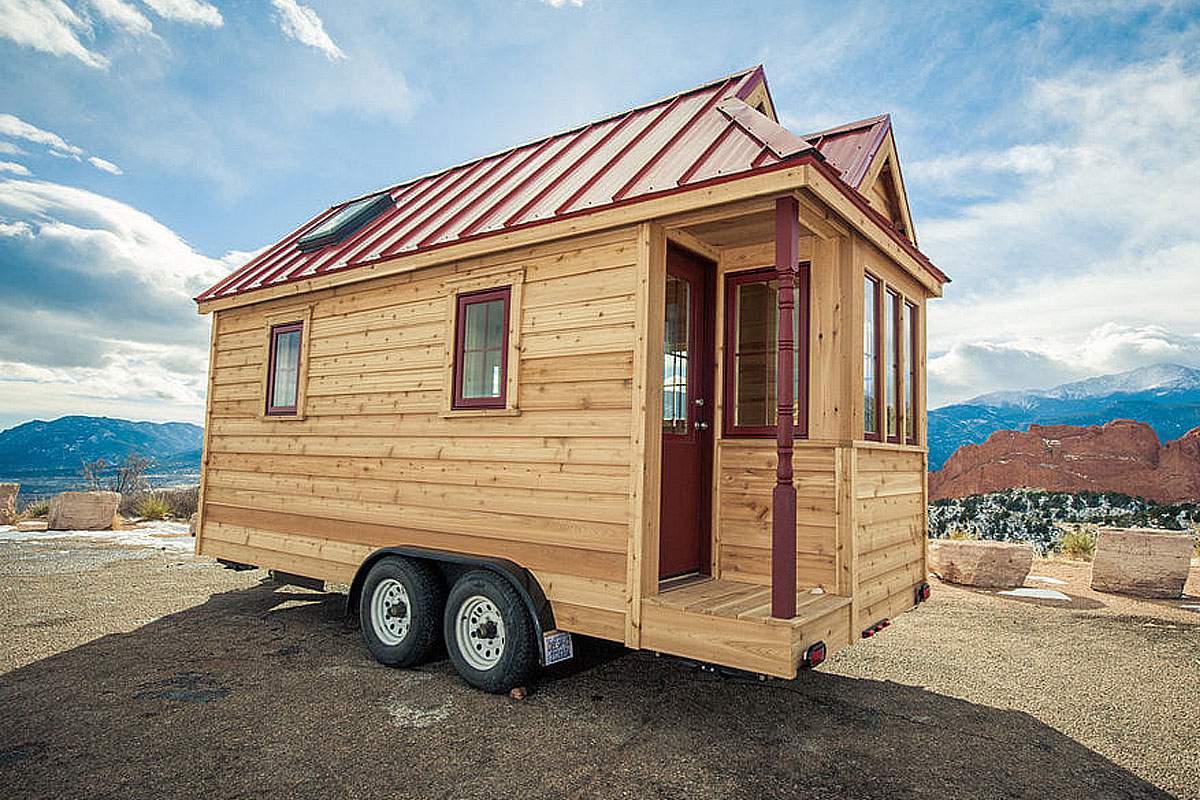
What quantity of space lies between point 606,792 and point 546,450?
2298 millimetres

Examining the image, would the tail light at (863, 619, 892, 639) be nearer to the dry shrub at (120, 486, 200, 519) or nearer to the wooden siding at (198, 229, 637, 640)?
the wooden siding at (198, 229, 637, 640)

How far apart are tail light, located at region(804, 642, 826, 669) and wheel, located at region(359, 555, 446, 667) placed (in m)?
2.89

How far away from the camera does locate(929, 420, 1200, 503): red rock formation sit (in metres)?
36.2

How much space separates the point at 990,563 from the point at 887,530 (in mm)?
5528

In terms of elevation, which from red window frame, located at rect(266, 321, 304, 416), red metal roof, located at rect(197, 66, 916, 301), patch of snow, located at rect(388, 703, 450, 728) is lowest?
patch of snow, located at rect(388, 703, 450, 728)

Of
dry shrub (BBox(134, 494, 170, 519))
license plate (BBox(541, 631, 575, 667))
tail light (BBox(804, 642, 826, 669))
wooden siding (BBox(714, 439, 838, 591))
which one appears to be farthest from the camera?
dry shrub (BBox(134, 494, 170, 519))

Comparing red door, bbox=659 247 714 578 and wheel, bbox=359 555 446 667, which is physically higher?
red door, bbox=659 247 714 578

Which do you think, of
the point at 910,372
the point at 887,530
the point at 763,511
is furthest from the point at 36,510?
the point at 910,372

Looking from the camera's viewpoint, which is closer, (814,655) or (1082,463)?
(814,655)

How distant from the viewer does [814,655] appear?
409cm

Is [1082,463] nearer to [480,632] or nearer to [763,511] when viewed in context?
[763,511]

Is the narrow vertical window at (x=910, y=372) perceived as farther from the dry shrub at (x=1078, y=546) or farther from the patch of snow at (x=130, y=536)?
the patch of snow at (x=130, y=536)

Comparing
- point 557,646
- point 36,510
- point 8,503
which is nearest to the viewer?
point 557,646

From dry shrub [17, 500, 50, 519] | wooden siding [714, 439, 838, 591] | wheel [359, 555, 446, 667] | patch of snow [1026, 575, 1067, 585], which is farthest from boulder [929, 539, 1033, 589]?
dry shrub [17, 500, 50, 519]
